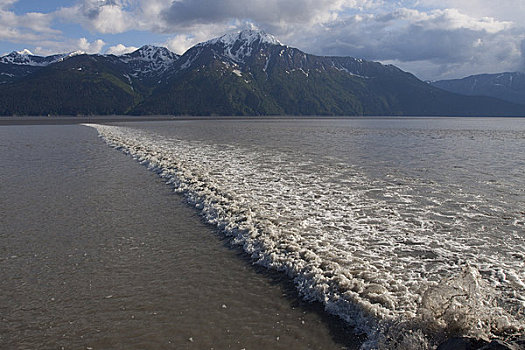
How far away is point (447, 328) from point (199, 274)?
6469mm

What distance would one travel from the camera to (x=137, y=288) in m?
9.63

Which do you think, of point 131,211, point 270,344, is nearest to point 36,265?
point 131,211

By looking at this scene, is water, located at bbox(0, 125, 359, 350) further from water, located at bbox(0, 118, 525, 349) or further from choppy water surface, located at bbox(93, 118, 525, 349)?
choppy water surface, located at bbox(93, 118, 525, 349)

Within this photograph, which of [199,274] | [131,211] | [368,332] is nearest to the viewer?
[368,332]

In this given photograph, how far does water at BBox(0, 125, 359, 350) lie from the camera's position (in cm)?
764

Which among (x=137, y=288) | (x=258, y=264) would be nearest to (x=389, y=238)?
(x=258, y=264)

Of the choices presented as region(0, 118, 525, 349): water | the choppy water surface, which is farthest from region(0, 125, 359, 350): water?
the choppy water surface

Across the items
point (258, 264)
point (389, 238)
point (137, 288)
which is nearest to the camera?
point (137, 288)

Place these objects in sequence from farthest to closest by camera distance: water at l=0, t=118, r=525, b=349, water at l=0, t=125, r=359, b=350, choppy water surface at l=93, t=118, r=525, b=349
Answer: choppy water surface at l=93, t=118, r=525, b=349 → water at l=0, t=118, r=525, b=349 → water at l=0, t=125, r=359, b=350

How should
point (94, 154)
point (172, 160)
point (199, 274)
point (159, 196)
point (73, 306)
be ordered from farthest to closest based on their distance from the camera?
point (94, 154) < point (172, 160) < point (159, 196) < point (199, 274) < point (73, 306)

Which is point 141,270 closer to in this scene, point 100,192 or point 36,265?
point 36,265

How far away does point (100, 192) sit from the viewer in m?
20.8

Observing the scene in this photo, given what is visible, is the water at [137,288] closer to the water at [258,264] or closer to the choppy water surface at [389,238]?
the water at [258,264]

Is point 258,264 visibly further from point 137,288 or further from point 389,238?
point 389,238
